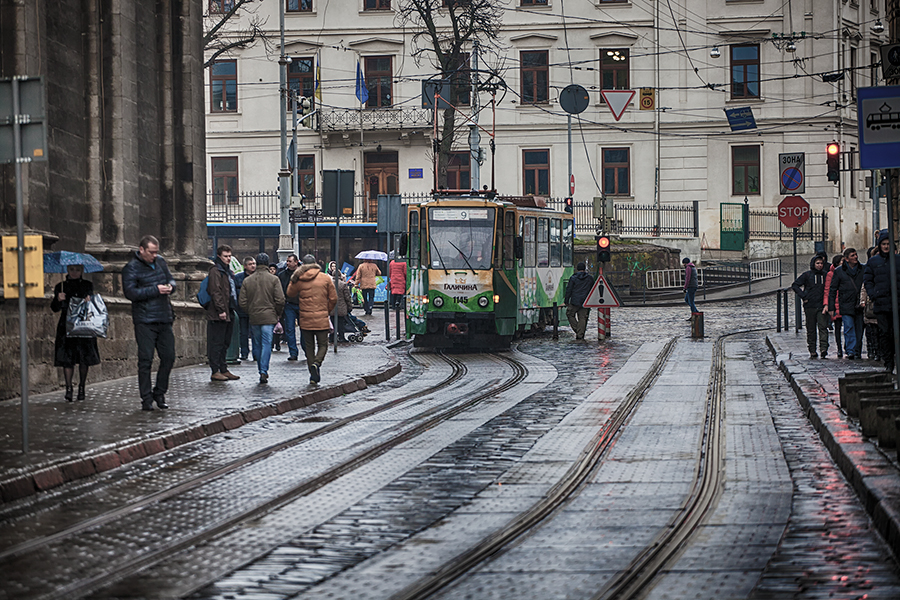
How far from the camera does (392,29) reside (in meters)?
50.8

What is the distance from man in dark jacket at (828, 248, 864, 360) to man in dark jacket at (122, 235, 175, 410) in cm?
1124

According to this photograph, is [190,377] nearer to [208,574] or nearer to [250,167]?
[208,574]

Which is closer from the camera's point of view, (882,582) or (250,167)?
(882,582)

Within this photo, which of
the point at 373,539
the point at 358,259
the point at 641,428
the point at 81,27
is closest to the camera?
the point at 373,539

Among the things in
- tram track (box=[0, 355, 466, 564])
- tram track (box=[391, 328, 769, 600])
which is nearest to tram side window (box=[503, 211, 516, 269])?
tram track (box=[0, 355, 466, 564])

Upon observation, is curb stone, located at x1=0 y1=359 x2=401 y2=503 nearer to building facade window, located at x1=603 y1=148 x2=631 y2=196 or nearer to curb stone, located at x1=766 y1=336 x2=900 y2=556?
curb stone, located at x1=766 y1=336 x2=900 y2=556

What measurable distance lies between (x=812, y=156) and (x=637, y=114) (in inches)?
279

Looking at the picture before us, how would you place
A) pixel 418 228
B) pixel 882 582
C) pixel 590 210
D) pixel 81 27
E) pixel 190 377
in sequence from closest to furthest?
pixel 882 582 → pixel 190 377 → pixel 81 27 → pixel 418 228 → pixel 590 210

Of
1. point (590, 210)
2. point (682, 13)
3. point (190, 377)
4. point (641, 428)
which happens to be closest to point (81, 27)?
point (190, 377)

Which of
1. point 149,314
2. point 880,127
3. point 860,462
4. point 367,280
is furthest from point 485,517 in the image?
point 367,280

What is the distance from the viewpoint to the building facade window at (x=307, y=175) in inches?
2015

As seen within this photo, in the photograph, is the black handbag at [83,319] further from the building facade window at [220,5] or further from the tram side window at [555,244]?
the building facade window at [220,5]

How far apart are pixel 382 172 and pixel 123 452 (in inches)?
1641

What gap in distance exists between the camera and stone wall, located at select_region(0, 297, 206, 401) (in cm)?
1408
